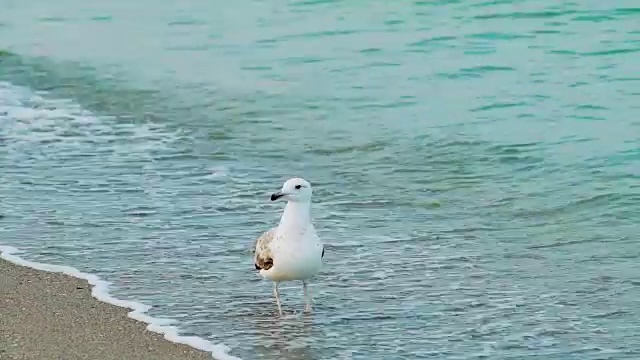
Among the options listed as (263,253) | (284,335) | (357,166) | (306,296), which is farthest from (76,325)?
(357,166)

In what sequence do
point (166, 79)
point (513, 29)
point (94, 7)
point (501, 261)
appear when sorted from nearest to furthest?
point (501, 261) < point (166, 79) < point (513, 29) < point (94, 7)

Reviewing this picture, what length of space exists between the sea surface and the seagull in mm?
180

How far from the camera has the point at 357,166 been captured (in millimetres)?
10547

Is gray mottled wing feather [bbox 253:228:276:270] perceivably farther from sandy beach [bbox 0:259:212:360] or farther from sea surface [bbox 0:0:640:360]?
sandy beach [bbox 0:259:212:360]

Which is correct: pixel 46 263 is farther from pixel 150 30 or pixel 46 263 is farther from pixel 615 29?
pixel 150 30

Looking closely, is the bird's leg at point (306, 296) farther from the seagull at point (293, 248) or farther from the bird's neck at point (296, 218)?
the bird's neck at point (296, 218)

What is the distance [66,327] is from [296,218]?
1.40 m

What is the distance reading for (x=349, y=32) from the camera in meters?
16.5

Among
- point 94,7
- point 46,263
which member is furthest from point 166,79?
point 46,263

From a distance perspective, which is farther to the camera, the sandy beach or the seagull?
the seagull

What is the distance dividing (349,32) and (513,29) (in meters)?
1.92

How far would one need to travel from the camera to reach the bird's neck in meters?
7.27

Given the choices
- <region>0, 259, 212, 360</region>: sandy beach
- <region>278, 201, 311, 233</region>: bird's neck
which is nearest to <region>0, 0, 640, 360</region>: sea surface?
<region>0, 259, 212, 360</region>: sandy beach

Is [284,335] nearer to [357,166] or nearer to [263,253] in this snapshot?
[263,253]
